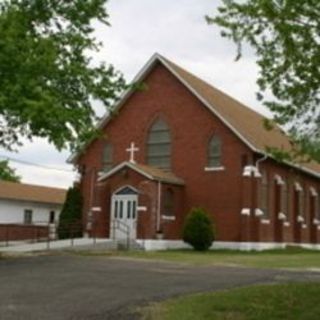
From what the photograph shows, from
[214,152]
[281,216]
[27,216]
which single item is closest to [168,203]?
[214,152]

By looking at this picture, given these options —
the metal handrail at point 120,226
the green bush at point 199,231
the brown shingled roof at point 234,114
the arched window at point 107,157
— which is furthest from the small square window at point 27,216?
the green bush at point 199,231

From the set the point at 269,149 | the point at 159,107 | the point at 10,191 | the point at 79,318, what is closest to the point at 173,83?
the point at 159,107

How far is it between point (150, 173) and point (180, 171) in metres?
2.95

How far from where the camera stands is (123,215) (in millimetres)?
41594

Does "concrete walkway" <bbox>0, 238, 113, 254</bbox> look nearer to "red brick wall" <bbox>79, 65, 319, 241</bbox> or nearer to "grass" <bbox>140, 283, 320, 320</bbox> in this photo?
"red brick wall" <bbox>79, 65, 319, 241</bbox>

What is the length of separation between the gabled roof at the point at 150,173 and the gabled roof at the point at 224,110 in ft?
10.1

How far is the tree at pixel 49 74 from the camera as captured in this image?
77.4ft

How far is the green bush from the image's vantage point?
127 feet

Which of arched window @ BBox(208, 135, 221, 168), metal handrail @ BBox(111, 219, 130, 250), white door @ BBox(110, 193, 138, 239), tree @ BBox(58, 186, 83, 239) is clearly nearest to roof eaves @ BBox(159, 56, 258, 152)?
arched window @ BBox(208, 135, 221, 168)

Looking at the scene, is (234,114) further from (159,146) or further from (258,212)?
(258,212)

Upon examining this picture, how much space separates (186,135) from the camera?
42156 millimetres

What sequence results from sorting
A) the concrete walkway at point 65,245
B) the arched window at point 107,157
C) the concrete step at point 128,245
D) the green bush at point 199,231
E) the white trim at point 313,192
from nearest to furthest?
the concrete walkway at point 65,245
the concrete step at point 128,245
the green bush at point 199,231
the arched window at point 107,157
the white trim at point 313,192

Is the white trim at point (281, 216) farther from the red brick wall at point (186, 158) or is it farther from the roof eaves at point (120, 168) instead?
the roof eaves at point (120, 168)

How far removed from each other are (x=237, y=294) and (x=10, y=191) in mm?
39984
